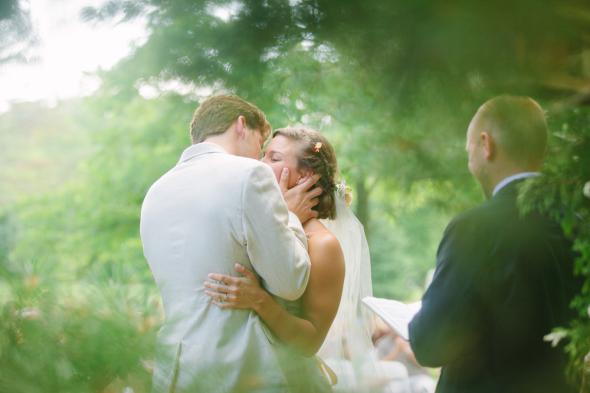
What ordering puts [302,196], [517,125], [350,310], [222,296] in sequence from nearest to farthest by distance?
1. [517,125]
2. [222,296]
3. [302,196]
4. [350,310]

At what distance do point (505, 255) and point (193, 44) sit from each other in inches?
39.2

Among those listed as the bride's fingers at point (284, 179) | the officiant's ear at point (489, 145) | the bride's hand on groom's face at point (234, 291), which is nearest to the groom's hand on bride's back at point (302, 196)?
the bride's fingers at point (284, 179)

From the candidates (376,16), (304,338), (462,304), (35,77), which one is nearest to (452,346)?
(462,304)

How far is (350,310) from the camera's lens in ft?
7.32

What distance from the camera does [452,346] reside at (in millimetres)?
1256

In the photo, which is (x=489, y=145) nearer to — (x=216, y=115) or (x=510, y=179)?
(x=510, y=179)

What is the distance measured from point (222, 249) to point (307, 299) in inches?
21.1

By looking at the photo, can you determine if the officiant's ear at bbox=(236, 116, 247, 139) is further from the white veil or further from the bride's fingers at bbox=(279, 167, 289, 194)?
the white veil

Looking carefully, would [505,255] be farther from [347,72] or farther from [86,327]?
[86,327]

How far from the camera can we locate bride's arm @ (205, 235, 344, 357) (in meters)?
1.30

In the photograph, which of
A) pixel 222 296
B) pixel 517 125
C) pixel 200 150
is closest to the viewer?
pixel 517 125

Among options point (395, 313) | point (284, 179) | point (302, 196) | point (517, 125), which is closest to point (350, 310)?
point (395, 313)

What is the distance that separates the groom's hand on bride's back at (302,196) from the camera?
1902 millimetres

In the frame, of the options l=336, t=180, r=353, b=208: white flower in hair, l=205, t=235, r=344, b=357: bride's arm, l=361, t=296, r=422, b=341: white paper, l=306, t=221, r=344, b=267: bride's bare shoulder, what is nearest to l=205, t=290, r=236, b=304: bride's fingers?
l=205, t=235, r=344, b=357: bride's arm
